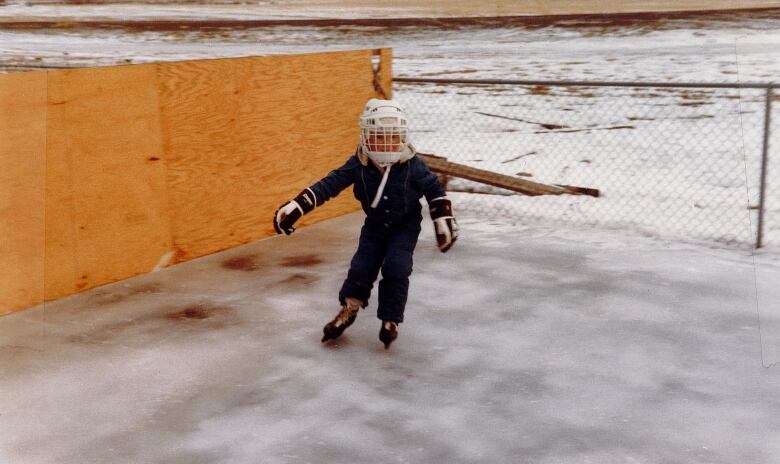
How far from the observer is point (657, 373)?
15.6 ft

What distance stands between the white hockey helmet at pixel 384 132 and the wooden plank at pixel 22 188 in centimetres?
218

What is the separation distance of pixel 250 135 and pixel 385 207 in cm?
251

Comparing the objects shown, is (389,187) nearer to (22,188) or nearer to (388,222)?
(388,222)

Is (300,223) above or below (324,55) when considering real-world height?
below

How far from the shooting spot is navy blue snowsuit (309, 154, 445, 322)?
16.7 ft

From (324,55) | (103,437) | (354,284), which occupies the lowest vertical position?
(103,437)

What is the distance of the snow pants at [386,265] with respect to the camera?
201 inches

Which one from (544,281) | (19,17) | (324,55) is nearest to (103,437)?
(544,281)

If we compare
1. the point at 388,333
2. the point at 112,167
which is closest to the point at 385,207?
the point at 388,333

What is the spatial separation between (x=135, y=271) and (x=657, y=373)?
3670 millimetres

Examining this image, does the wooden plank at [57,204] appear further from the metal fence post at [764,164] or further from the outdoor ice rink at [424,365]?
the metal fence post at [764,164]

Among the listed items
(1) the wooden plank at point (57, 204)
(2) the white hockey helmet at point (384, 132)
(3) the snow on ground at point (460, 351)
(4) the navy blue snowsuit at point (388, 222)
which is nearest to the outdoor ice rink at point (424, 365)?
(3) the snow on ground at point (460, 351)

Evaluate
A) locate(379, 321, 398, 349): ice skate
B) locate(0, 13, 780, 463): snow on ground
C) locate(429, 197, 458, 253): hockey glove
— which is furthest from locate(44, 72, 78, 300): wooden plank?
locate(429, 197, 458, 253): hockey glove

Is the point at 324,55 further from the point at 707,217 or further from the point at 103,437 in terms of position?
the point at 103,437
